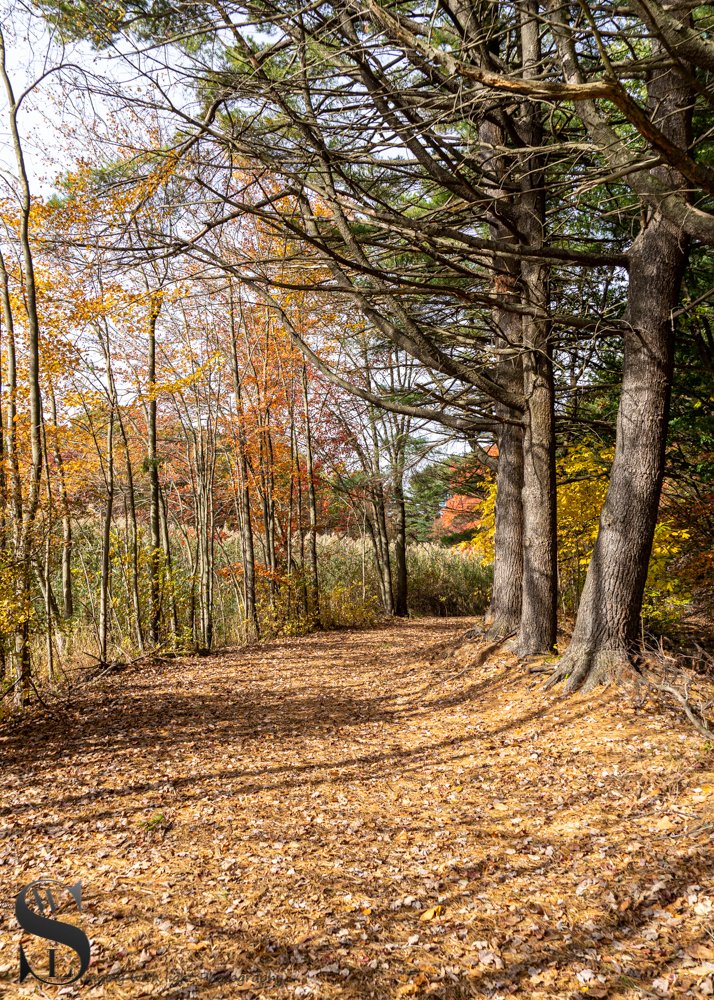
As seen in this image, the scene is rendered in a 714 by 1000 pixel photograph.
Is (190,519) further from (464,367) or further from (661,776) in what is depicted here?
(661,776)

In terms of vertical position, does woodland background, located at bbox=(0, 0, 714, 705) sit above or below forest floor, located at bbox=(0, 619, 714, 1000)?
above

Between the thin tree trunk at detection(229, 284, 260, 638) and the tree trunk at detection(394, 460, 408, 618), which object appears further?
the tree trunk at detection(394, 460, 408, 618)

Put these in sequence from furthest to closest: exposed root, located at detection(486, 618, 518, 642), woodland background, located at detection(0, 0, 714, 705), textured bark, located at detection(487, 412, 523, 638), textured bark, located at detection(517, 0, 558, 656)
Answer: exposed root, located at detection(486, 618, 518, 642), textured bark, located at detection(487, 412, 523, 638), textured bark, located at detection(517, 0, 558, 656), woodland background, located at detection(0, 0, 714, 705)

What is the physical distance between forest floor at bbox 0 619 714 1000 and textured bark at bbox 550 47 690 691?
21.9 inches

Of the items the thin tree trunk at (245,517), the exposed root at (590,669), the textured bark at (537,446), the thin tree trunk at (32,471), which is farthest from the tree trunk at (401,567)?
the thin tree trunk at (32,471)

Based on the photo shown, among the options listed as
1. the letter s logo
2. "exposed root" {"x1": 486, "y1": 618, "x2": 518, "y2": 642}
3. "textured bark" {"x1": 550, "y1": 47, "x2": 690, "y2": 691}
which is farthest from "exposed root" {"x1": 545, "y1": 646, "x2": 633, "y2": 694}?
the letter s logo

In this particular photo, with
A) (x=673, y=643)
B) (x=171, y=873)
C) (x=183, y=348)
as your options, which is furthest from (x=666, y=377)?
(x=183, y=348)

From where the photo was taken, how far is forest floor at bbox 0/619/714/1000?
2668mm

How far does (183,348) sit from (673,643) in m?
8.19

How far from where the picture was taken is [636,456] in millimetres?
5273

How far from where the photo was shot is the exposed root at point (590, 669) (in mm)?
5297

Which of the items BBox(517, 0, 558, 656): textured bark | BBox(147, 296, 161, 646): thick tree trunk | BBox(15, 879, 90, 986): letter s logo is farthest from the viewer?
BBox(147, 296, 161, 646): thick tree trunk

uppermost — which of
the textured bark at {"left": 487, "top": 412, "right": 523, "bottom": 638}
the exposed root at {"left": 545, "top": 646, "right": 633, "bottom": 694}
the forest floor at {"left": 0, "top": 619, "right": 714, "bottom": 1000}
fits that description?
the textured bark at {"left": 487, "top": 412, "right": 523, "bottom": 638}

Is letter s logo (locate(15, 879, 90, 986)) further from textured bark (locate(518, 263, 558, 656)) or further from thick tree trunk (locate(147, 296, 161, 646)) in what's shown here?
thick tree trunk (locate(147, 296, 161, 646))
